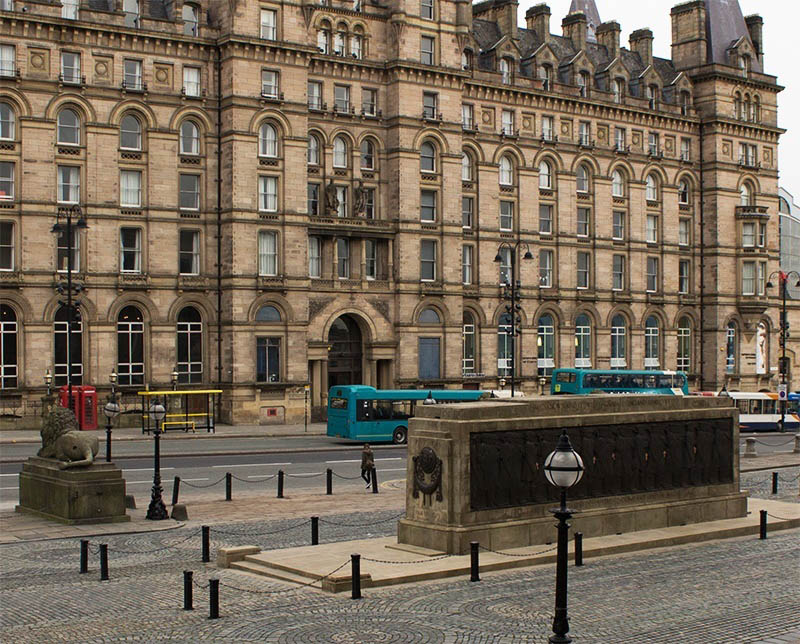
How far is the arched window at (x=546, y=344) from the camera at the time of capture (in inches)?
2933

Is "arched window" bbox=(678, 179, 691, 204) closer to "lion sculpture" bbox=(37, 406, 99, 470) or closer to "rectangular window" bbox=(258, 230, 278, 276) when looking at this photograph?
"rectangular window" bbox=(258, 230, 278, 276)

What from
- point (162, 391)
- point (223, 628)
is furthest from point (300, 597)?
point (162, 391)

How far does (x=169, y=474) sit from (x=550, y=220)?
41.5m

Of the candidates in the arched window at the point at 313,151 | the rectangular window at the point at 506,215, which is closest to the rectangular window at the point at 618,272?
the rectangular window at the point at 506,215

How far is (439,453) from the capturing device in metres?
24.1

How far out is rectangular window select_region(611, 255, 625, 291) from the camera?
260 feet

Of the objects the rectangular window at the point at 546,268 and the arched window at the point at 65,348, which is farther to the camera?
the rectangular window at the point at 546,268

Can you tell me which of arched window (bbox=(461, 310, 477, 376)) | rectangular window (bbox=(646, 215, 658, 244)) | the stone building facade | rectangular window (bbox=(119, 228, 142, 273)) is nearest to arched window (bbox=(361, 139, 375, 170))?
the stone building facade

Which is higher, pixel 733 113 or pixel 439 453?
pixel 733 113

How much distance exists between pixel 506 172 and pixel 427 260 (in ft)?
30.1

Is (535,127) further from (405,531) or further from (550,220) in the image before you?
(405,531)

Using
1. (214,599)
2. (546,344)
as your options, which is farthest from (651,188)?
(214,599)

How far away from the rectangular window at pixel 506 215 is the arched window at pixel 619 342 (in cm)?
1045

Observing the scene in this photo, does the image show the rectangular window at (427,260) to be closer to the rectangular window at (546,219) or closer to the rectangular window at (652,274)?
the rectangular window at (546,219)
